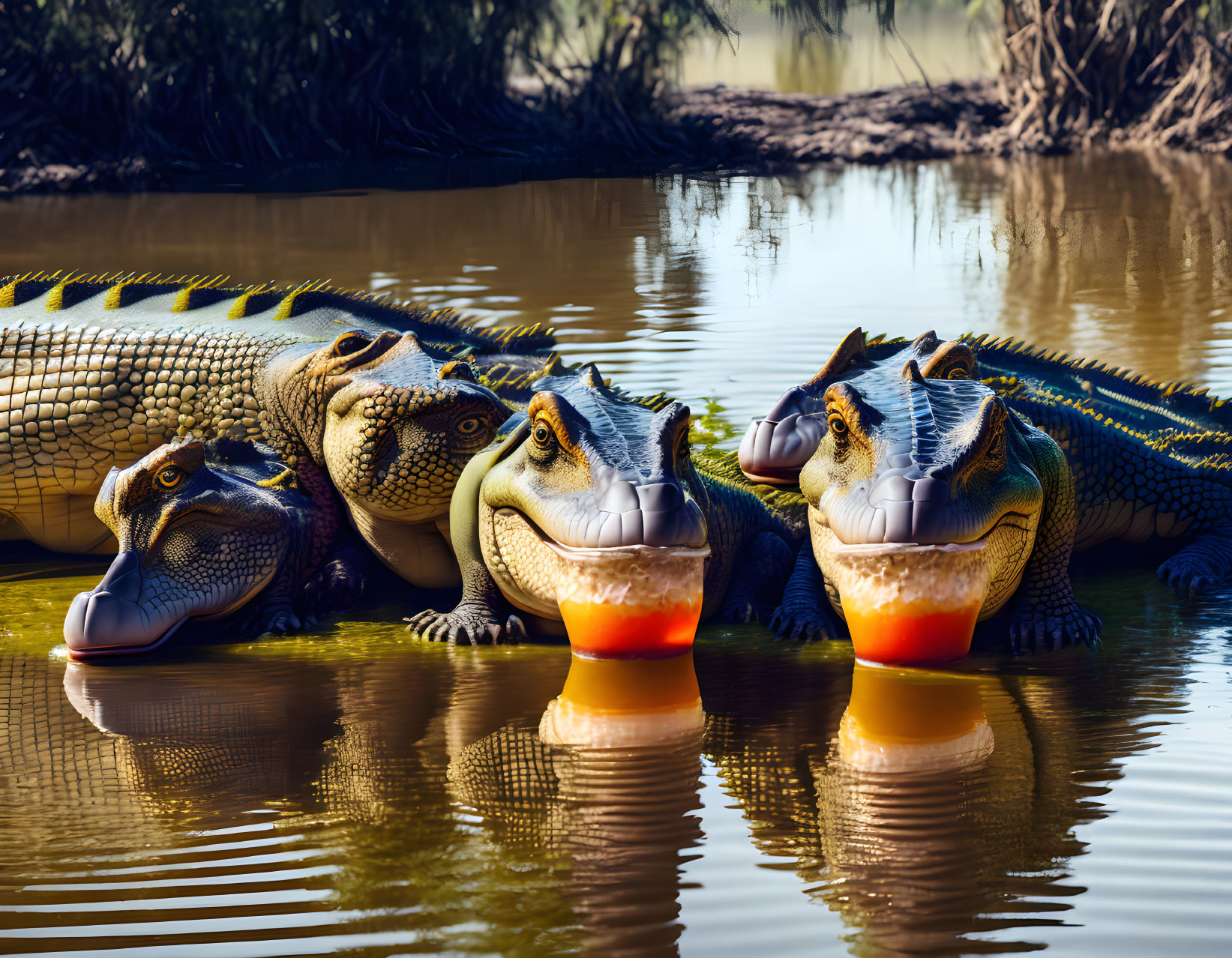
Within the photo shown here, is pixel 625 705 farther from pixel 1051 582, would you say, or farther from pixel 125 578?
pixel 125 578

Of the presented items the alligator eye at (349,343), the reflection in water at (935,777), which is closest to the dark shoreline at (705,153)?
the alligator eye at (349,343)

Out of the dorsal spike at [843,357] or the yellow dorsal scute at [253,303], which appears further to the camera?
the yellow dorsal scute at [253,303]

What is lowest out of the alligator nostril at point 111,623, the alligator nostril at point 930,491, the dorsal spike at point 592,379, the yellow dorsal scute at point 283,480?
the alligator nostril at point 111,623

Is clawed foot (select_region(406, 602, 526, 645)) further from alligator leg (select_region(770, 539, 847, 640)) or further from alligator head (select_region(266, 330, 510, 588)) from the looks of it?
alligator leg (select_region(770, 539, 847, 640))

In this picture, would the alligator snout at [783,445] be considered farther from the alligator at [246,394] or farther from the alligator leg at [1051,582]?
the alligator at [246,394]

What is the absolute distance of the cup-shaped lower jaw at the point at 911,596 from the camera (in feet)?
14.4

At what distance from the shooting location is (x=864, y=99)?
26250 mm

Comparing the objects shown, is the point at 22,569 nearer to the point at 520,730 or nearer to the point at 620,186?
the point at 520,730

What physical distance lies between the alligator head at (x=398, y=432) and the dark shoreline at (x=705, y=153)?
46.8 feet

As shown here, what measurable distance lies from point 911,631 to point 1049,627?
726mm

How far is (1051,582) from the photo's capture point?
5.02 m

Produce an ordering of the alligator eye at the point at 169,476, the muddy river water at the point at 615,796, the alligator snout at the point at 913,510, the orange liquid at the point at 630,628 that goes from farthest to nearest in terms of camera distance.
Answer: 1. the alligator eye at the point at 169,476
2. the orange liquid at the point at 630,628
3. the alligator snout at the point at 913,510
4. the muddy river water at the point at 615,796

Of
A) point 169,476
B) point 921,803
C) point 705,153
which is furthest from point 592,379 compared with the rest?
point 705,153

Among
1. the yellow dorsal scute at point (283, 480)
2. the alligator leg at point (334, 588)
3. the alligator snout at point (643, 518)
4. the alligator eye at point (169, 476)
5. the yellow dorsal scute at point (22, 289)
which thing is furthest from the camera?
the yellow dorsal scute at point (22, 289)
